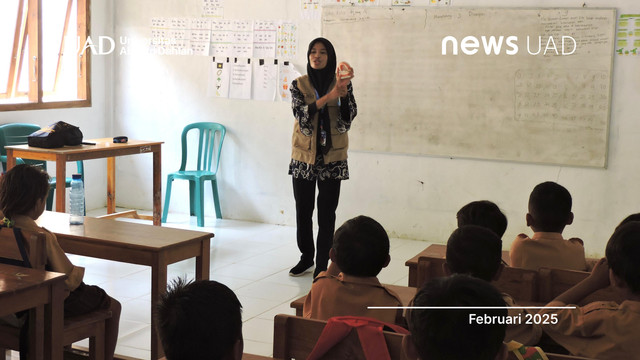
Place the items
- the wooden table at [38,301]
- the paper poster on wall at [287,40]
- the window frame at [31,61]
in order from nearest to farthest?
the wooden table at [38,301] → the window frame at [31,61] → the paper poster on wall at [287,40]

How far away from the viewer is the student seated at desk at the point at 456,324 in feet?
4.30

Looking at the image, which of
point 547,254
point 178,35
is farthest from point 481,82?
point 547,254

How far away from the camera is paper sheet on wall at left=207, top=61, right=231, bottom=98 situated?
688 centimetres

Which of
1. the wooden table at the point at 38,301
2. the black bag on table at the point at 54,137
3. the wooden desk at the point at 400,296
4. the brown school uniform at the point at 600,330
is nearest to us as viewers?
the brown school uniform at the point at 600,330

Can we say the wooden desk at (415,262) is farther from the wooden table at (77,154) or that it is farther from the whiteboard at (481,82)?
the wooden table at (77,154)

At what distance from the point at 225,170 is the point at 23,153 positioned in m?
1.99

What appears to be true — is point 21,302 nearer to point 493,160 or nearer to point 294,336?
point 294,336

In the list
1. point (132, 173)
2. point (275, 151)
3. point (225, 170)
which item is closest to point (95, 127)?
point (132, 173)

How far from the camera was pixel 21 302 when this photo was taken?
2426 millimetres

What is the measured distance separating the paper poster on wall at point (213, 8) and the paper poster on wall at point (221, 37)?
0.07m

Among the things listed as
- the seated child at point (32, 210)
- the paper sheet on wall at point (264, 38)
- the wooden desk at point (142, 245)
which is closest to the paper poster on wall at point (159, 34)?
the paper sheet on wall at point (264, 38)

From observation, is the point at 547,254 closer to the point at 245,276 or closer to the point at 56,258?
the point at 56,258

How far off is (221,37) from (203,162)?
119cm

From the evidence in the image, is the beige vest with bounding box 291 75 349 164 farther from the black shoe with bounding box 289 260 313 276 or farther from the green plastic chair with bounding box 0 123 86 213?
the green plastic chair with bounding box 0 123 86 213
